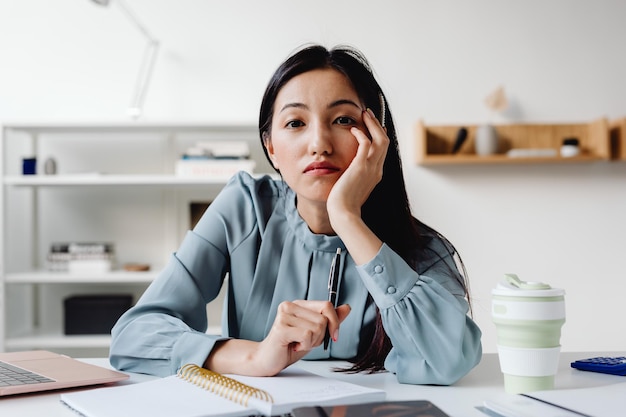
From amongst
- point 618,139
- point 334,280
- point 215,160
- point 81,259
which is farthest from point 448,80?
point 334,280

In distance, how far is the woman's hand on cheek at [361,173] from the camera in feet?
4.03

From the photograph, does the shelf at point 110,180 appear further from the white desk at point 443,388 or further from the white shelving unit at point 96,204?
the white desk at point 443,388

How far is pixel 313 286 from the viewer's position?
1.35 metres

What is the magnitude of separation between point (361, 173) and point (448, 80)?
2275 millimetres

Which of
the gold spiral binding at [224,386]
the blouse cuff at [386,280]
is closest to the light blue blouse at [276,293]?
the blouse cuff at [386,280]

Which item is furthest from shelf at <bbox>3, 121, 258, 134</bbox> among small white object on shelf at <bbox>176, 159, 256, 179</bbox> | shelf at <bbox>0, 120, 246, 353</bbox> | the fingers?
the fingers

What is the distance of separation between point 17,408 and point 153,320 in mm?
357

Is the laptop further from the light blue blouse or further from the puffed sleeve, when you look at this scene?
the puffed sleeve

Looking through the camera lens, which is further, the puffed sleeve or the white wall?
the white wall

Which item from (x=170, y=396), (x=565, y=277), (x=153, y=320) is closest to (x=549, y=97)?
(x=565, y=277)

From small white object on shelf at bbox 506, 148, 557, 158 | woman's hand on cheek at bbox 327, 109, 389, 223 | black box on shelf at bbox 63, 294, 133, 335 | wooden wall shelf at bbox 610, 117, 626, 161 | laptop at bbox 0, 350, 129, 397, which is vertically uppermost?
wooden wall shelf at bbox 610, 117, 626, 161

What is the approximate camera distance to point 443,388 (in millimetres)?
975

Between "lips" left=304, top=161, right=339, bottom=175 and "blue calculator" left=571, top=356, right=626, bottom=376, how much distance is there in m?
0.54

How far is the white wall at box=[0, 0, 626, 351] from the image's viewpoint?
331cm
